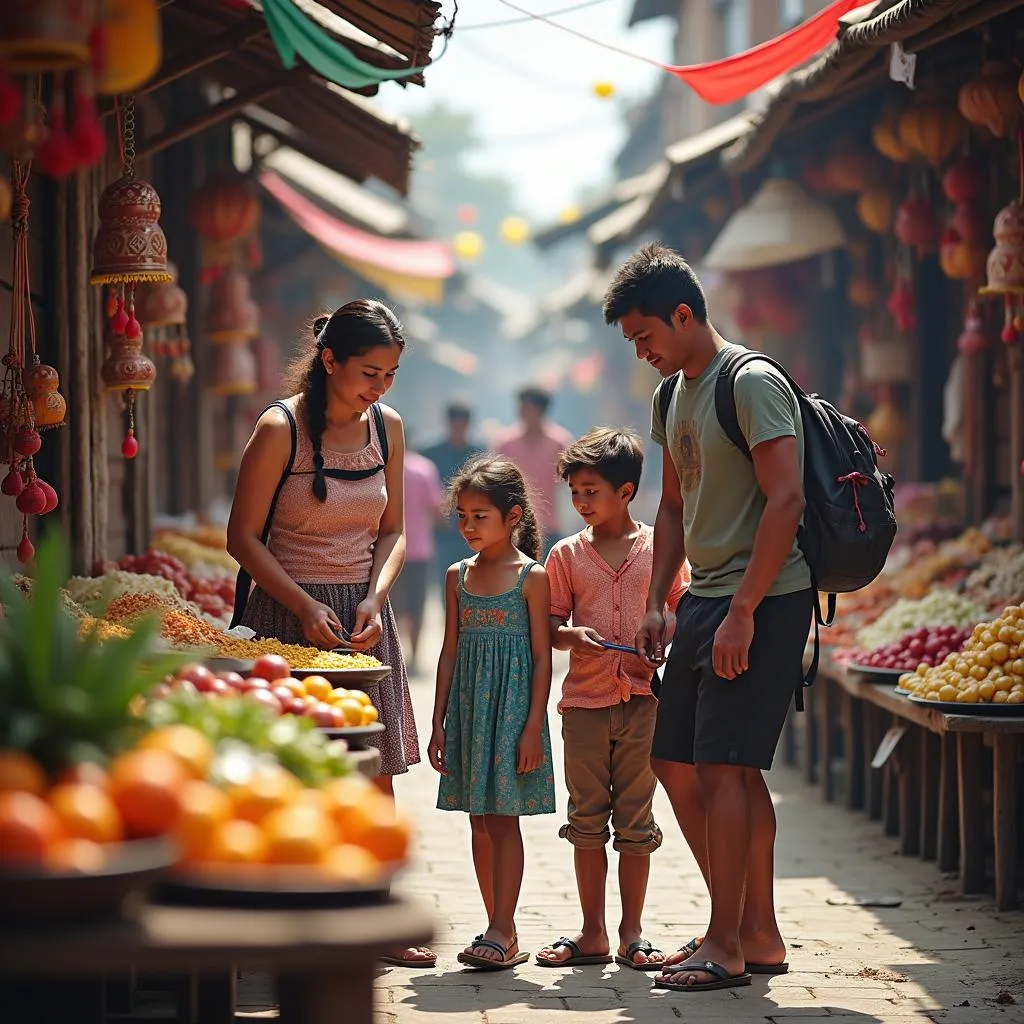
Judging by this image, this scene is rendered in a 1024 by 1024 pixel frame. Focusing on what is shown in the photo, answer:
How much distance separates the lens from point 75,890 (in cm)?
261

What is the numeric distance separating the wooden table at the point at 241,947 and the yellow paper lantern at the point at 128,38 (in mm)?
1632

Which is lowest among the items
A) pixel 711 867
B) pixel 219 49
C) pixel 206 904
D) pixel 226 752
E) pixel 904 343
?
pixel 711 867

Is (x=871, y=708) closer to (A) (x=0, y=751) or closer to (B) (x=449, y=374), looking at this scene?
(A) (x=0, y=751)

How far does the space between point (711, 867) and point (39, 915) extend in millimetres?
2876

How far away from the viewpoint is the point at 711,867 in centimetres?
513

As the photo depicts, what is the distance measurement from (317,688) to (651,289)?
173 cm

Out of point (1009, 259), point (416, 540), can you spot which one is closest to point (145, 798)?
point (1009, 259)

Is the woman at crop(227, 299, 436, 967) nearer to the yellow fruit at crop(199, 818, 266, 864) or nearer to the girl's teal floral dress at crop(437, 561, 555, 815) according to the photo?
the girl's teal floral dress at crop(437, 561, 555, 815)

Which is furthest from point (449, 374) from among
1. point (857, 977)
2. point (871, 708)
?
point (857, 977)

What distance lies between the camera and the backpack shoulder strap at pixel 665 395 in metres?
5.69

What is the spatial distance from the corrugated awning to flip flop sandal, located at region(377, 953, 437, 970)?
862 centimetres

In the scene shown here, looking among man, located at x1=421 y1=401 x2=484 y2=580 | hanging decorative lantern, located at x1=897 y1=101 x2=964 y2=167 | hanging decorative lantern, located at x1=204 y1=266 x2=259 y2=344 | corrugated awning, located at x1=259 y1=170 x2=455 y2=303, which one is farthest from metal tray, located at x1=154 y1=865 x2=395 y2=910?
man, located at x1=421 y1=401 x2=484 y2=580

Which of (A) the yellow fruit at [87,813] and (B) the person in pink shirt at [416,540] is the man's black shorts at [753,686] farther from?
(B) the person in pink shirt at [416,540]

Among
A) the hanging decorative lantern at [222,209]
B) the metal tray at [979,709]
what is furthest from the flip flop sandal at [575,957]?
the hanging decorative lantern at [222,209]
